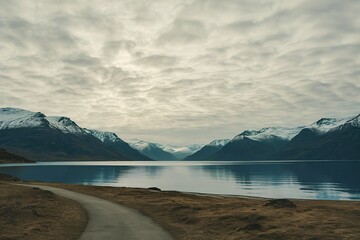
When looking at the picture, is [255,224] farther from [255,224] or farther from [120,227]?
[120,227]

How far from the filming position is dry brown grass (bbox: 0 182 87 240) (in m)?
27.2

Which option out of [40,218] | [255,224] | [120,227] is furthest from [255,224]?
[40,218]

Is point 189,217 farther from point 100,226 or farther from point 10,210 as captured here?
point 10,210

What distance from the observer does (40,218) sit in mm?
34031

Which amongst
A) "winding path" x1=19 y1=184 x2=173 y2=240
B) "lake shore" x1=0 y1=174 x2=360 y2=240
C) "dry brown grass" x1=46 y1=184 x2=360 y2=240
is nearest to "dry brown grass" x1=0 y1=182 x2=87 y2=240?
"winding path" x1=19 y1=184 x2=173 y2=240

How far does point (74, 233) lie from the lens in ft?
92.4

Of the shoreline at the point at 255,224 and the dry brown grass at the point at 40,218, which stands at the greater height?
the dry brown grass at the point at 40,218

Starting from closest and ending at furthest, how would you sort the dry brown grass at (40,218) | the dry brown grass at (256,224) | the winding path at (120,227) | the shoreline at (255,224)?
the winding path at (120,227) < the dry brown grass at (256,224) < the shoreline at (255,224) < the dry brown grass at (40,218)

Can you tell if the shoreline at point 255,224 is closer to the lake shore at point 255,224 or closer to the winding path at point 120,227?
the lake shore at point 255,224

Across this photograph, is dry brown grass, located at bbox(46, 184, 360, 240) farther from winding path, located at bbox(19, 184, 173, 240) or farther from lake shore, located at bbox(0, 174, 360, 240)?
winding path, located at bbox(19, 184, 173, 240)

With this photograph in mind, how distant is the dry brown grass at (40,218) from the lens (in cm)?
2725


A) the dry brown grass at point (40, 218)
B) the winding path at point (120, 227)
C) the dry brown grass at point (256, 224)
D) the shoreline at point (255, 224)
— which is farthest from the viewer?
the dry brown grass at point (40, 218)

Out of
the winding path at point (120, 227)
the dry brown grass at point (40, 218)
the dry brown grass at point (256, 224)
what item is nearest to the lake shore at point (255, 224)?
the dry brown grass at point (256, 224)

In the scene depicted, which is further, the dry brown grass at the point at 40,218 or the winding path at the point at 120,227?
the dry brown grass at the point at 40,218
